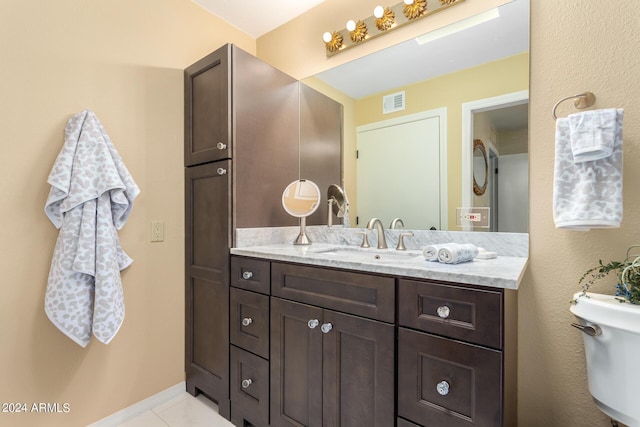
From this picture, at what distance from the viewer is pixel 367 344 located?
109cm

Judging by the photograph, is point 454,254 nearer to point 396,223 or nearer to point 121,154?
point 396,223

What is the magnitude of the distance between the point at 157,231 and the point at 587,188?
2.02m

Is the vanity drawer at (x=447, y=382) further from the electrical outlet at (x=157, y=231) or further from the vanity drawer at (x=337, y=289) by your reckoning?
the electrical outlet at (x=157, y=231)

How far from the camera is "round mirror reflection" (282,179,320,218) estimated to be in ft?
6.02

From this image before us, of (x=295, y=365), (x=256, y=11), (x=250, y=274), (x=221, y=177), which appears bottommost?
(x=295, y=365)

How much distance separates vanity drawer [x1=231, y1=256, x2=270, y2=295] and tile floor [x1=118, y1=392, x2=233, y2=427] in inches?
29.1

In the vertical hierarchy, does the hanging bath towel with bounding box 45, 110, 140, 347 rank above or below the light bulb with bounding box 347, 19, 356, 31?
below

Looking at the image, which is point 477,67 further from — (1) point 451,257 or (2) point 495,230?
(1) point 451,257

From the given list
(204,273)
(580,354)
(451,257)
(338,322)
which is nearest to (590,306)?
(580,354)

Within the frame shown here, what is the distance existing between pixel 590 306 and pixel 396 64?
1.44 m

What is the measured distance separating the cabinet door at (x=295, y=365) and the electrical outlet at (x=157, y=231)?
0.86 m

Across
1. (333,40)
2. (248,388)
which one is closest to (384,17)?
(333,40)

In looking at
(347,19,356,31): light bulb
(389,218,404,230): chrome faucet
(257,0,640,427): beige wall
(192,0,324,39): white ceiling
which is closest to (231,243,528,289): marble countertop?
(257,0,640,427): beige wall

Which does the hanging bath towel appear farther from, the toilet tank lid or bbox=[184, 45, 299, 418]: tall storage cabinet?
the toilet tank lid
